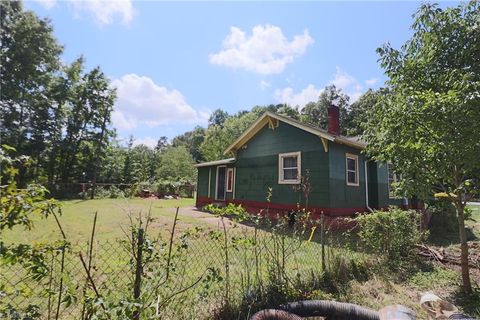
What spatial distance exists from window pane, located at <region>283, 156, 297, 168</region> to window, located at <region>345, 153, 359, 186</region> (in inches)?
81.0

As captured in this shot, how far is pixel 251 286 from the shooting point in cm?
364

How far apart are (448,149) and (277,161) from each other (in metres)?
8.11

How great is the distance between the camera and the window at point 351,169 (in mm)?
11367

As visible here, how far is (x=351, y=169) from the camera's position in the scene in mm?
11711

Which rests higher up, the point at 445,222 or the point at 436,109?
the point at 436,109

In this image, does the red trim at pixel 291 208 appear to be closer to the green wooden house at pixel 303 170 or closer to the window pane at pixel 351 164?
the green wooden house at pixel 303 170

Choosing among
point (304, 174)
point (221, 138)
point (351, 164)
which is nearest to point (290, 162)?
point (304, 174)

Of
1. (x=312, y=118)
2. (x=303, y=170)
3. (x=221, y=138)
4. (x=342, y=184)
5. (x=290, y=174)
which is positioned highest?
(x=312, y=118)

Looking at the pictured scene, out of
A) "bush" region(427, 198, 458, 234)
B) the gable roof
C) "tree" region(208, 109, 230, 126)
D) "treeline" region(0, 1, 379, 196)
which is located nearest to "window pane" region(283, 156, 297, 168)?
the gable roof

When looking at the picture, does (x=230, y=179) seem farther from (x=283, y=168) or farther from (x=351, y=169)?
(x=351, y=169)

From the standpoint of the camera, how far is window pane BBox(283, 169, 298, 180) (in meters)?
11.5

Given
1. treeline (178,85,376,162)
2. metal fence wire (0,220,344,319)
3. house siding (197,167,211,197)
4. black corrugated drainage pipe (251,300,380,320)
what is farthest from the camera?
treeline (178,85,376,162)

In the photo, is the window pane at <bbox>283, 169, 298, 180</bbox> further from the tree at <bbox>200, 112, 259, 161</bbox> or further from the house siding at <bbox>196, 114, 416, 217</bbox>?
the tree at <bbox>200, 112, 259, 161</bbox>

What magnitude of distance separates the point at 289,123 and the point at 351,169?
324 centimetres
